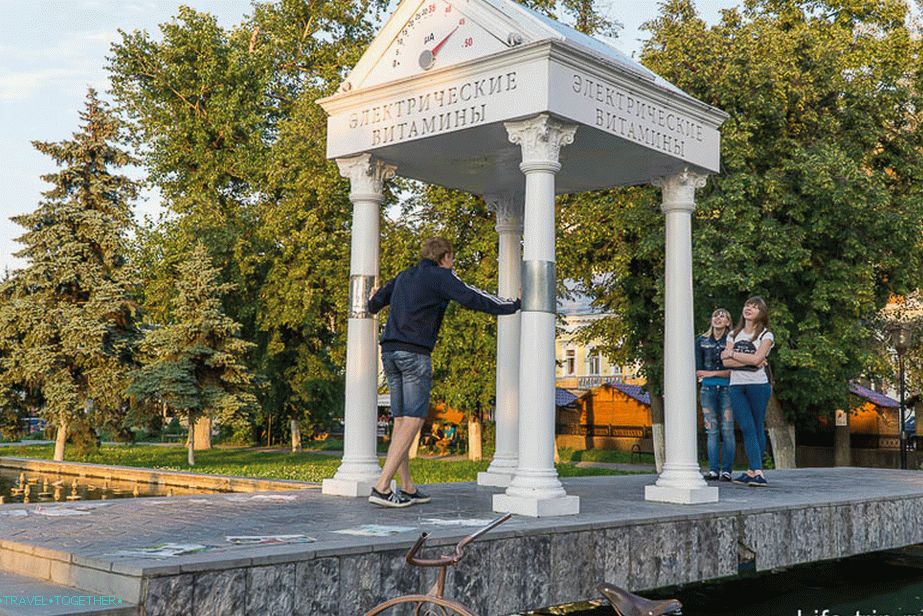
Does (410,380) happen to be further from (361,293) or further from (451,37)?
(451,37)

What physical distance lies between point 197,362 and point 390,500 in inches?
780

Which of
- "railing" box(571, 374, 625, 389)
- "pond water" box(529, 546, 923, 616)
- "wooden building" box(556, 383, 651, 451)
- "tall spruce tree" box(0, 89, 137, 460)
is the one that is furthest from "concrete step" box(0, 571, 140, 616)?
"railing" box(571, 374, 625, 389)

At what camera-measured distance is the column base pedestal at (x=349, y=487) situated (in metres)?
9.30

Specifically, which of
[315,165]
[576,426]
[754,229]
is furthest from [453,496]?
[576,426]

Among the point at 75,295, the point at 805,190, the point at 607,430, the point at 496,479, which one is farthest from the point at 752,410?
the point at 607,430

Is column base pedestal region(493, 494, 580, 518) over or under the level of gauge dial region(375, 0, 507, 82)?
under

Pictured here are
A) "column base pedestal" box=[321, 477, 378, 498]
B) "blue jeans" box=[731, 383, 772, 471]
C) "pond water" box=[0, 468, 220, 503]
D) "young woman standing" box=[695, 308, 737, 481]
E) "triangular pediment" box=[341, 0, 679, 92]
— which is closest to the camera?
"triangular pediment" box=[341, 0, 679, 92]

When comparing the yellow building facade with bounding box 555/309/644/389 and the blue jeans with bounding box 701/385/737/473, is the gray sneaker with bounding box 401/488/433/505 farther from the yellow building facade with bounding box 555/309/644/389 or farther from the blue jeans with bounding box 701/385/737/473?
the yellow building facade with bounding box 555/309/644/389

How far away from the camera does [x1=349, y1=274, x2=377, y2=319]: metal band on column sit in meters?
9.69

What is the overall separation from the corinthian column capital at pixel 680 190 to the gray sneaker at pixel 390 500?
4375 millimetres

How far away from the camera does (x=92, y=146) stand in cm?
2873

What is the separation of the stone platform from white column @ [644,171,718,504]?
1.53 ft

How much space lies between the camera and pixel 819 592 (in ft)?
32.6

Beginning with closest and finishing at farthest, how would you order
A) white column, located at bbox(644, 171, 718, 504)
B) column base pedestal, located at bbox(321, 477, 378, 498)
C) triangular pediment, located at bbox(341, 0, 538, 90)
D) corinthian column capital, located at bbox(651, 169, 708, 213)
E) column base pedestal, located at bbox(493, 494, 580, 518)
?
column base pedestal, located at bbox(493, 494, 580, 518) < triangular pediment, located at bbox(341, 0, 538, 90) < column base pedestal, located at bbox(321, 477, 378, 498) < white column, located at bbox(644, 171, 718, 504) < corinthian column capital, located at bbox(651, 169, 708, 213)
